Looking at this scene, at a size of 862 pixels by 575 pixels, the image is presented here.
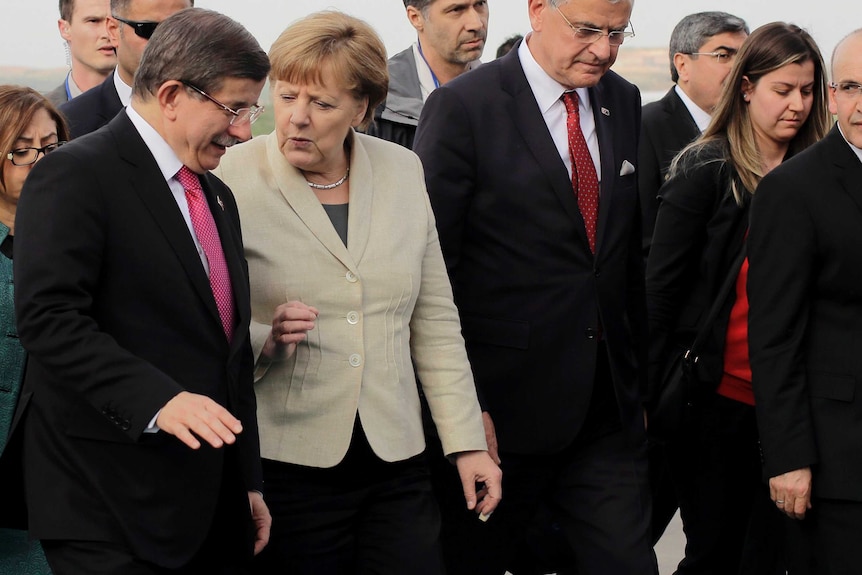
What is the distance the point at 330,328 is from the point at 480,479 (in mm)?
534

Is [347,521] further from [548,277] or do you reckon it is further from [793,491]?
[793,491]

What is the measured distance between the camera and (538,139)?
3.64 m

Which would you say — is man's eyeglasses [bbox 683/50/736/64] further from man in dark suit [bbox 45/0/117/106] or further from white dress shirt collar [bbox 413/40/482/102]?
man in dark suit [bbox 45/0/117/106]

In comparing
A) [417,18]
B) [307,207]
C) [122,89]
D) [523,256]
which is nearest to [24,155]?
[307,207]

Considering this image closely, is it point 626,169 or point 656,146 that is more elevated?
point 626,169

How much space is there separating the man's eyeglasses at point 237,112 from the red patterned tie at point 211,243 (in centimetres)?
14

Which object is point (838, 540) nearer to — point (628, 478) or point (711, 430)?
point (628, 478)

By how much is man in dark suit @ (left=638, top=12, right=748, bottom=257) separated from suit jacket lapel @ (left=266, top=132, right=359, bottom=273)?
6.92ft

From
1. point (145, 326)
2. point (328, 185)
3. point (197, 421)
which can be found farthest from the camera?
point (328, 185)

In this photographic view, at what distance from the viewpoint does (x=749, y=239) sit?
11.7 ft

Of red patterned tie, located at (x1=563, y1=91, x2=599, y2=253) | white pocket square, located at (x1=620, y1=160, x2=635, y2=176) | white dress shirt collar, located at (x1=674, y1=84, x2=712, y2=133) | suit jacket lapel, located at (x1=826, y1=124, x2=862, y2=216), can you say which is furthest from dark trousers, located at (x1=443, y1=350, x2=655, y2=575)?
white dress shirt collar, located at (x1=674, y1=84, x2=712, y2=133)

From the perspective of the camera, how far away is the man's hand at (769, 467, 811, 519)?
345 centimetres

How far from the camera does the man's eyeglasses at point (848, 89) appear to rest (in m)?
3.43

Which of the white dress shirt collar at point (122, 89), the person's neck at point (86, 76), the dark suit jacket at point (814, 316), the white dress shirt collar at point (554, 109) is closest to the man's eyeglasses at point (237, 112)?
the white dress shirt collar at point (554, 109)
